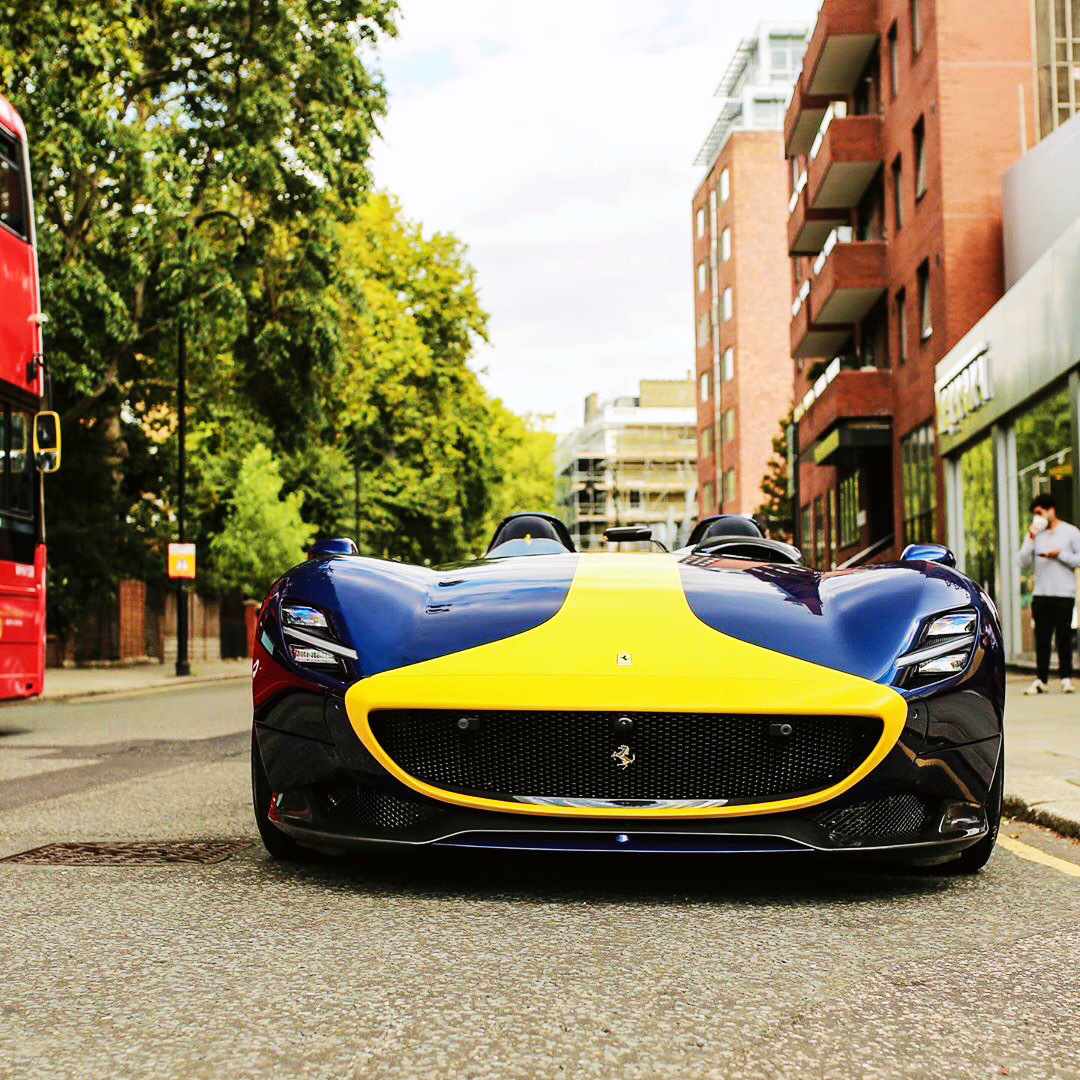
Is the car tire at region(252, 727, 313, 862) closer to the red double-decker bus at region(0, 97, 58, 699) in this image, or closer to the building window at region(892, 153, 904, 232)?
the red double-decker bus at region(0, 97, 58, 699)

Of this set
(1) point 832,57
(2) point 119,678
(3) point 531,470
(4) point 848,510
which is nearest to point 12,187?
(2) point 119,678

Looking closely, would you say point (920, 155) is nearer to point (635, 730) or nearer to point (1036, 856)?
point (1036, 856)

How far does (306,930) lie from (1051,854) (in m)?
2.92

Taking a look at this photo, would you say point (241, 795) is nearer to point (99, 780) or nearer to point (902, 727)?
point (99, 780)

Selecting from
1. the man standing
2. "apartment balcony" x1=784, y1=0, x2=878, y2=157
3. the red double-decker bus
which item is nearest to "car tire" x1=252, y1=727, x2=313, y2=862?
the red double-decker bus

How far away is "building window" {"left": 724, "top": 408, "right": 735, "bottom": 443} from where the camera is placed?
73.9 meters

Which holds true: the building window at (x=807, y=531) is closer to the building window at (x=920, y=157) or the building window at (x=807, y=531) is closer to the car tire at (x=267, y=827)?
the building window at (x=920, y=157)

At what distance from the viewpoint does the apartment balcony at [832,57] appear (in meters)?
34.7

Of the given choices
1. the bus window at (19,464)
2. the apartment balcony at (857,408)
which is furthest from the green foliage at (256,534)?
the bus window at (19,464)

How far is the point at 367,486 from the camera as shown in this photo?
1875 inches

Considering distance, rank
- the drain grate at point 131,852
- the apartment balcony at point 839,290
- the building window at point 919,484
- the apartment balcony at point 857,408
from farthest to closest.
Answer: the apartment balcony at point 839,290
the apartment balcony at point 857,408
the building window at point 919,484
the drain grate at point 131,852

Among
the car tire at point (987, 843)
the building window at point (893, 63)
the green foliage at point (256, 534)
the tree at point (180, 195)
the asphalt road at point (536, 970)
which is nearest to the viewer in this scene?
the asphalt road at point (536, 970)

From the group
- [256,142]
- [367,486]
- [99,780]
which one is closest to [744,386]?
[367,486]

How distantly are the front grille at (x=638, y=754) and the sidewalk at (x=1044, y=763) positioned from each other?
7.02 ft
